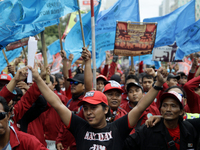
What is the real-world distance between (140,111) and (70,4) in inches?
124

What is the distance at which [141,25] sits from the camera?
646 cm

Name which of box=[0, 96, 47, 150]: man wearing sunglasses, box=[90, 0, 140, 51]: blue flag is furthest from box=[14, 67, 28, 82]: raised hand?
box=[90, 0, 140, 51]: blue flag

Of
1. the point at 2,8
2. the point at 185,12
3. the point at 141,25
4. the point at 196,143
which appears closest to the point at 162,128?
the point at 196,143

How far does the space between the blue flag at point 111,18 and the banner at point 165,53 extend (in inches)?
70.4

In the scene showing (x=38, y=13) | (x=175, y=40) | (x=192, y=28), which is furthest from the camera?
(x=175, y=40)

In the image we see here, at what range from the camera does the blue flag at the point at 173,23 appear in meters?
8.00

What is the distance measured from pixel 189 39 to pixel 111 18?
9.35 feet

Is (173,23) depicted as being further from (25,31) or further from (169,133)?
(169,133)

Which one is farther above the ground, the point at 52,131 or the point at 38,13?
the point at 38,13

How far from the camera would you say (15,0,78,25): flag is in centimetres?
444

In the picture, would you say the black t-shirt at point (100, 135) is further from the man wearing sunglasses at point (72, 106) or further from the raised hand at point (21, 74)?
the man wearing sunglasses at point (72, 106)

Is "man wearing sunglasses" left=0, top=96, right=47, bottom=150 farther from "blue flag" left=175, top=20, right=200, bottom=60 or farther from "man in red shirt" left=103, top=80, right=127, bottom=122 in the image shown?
"blue flag" left=175, top=20, right=200, bottom=60

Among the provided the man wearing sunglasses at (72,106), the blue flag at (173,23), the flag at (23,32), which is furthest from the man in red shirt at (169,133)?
the blue flag at (173,23)

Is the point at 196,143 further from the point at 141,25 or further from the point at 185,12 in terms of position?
the point at 185,12
